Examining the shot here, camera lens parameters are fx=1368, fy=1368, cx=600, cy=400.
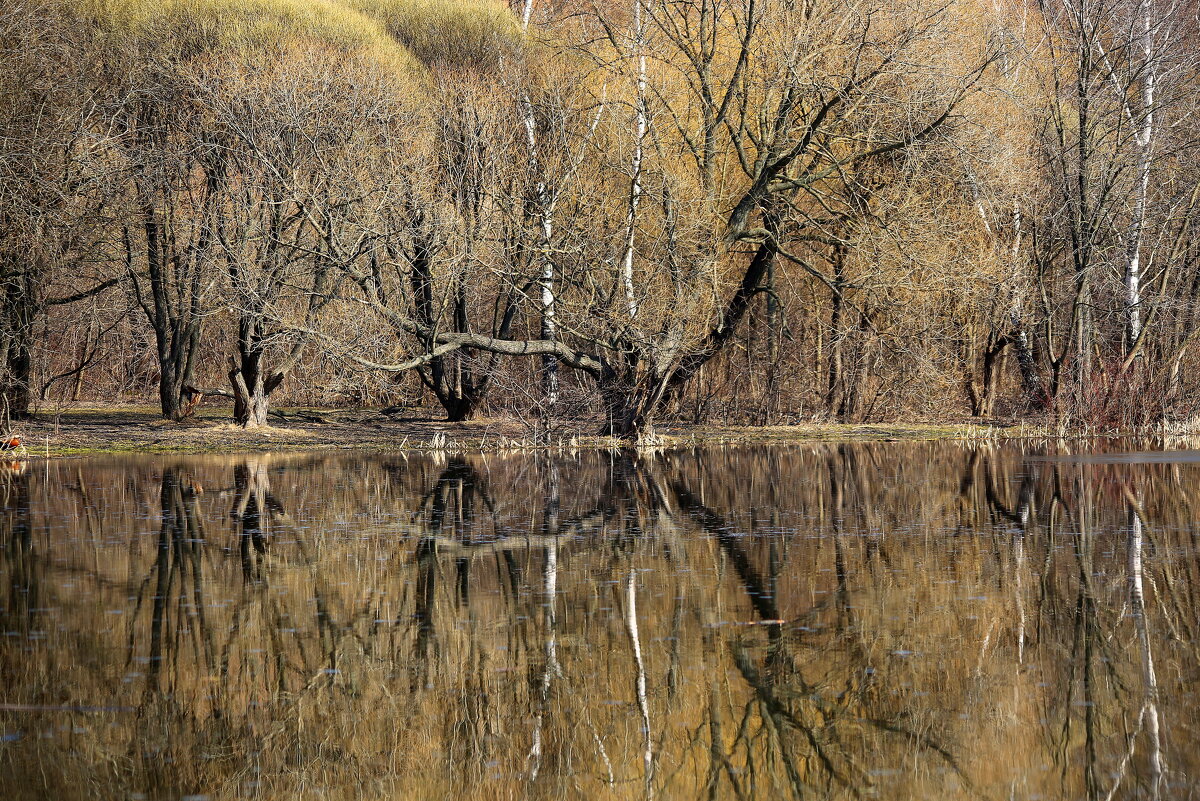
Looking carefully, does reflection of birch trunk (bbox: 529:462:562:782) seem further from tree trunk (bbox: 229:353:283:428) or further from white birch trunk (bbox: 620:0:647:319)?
tree trunk (bbox: 229:353:283:428)

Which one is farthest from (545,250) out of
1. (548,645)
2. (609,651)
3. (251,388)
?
(609,651)

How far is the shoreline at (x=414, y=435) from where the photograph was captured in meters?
25.4

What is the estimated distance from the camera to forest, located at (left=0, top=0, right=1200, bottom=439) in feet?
77.6

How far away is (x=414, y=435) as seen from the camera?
27.9m

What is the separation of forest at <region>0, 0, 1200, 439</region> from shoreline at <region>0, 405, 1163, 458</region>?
28.9 inches

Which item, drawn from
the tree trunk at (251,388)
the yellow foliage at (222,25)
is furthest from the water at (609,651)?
the yellow foliage at (222,25)

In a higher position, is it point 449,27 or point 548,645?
point 449,27

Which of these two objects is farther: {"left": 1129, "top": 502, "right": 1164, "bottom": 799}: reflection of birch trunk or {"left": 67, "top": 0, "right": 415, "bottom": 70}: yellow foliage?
{"left": 67, "top": 0, "right": 415, "bottom": 70}: yellow foliage

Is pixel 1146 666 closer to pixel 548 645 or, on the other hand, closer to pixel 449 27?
pixel 548 645

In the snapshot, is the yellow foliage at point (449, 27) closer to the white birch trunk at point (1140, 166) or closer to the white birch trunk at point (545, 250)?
the white birch trunk at point (545, 250)

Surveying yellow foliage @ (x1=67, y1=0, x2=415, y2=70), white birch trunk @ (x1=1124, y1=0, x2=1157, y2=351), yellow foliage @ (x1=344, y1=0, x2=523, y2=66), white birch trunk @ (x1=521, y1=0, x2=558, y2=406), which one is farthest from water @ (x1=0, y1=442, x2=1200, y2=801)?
yellow foliage @ (x1=344, y1=0, x2=523, y2=66)

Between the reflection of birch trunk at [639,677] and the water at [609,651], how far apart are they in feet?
0.10

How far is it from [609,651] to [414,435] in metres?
20.6

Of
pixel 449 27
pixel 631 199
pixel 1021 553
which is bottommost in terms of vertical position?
pixel 1021 553
